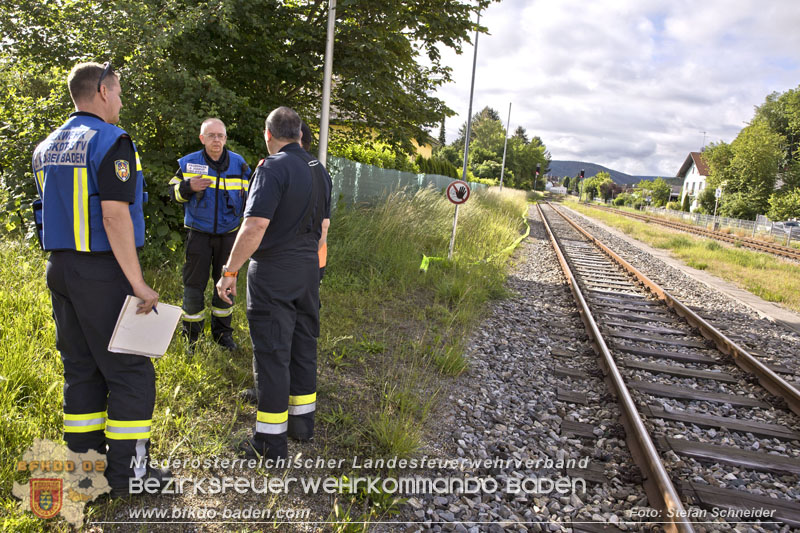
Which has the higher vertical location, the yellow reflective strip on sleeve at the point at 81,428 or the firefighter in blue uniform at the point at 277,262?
the firefighter in blue uniform at the point at 277,262

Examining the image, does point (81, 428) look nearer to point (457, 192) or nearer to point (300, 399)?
point (300, 399)

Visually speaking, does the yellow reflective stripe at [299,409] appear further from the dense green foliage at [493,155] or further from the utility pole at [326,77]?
the dense green foliage at [493,155]

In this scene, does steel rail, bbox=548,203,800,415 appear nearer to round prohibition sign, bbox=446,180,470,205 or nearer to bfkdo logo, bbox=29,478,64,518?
round prohibition sign, bbox=446,180,470,205

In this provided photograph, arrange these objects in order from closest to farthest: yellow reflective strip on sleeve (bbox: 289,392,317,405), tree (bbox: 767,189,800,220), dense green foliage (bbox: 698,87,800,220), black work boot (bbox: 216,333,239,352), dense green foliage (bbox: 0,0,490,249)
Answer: yellow reflective strip on sleeve (bbox: 289,392,317,405), black work boot (bbox: 216,333,239,352), dense green foliage (bbox: 0,0,490,249), tree (bbox: 767,189,800,220), dense green foliage (bbox: 698,87,800,220)

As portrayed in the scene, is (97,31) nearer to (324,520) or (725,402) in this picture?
(324,520)

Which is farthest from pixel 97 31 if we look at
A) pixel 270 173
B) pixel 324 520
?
pixel 324 520

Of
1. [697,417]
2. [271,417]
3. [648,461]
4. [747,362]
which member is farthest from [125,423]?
[747,362]

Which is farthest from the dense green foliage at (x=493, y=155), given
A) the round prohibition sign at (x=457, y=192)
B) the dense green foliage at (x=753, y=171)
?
the round prohibition sign at (x=457, y=192)

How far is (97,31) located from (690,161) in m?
85.6

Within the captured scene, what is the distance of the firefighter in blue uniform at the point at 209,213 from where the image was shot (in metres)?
4.17

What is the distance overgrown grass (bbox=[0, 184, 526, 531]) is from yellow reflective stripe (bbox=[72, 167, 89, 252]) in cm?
127

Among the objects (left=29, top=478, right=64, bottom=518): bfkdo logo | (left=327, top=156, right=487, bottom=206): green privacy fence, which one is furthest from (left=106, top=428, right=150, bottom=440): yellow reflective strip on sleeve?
(left=327, top=156, right=487, bottom=206): green privacy fence

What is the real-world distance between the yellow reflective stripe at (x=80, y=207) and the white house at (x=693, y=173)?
240 ft

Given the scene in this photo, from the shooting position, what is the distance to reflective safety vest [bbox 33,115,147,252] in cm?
230
